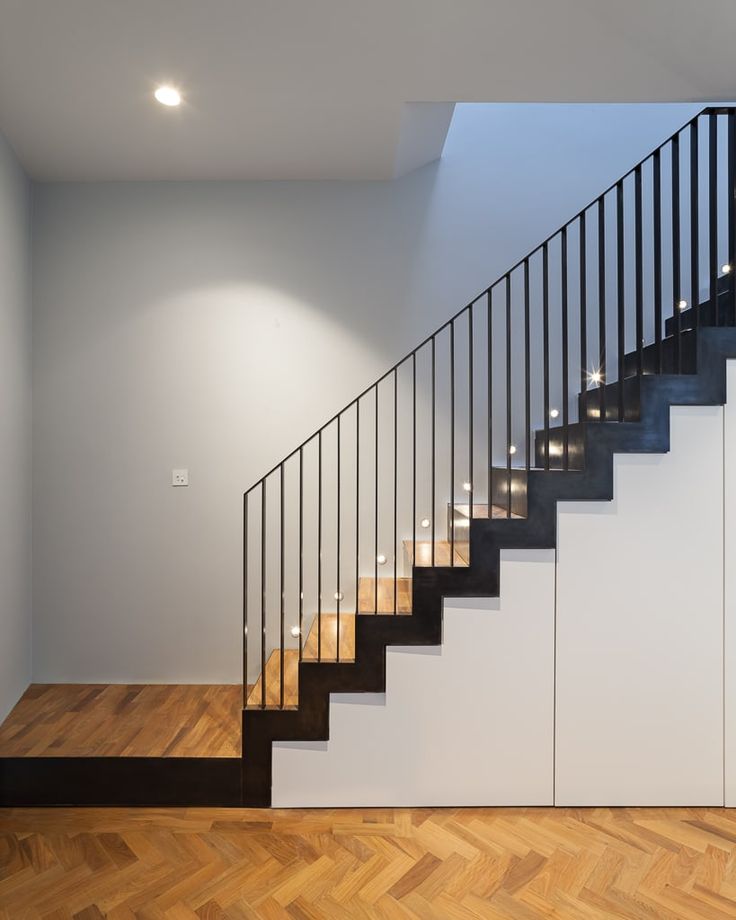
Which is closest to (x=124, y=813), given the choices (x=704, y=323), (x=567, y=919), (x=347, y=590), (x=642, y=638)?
(x=347, y=590)

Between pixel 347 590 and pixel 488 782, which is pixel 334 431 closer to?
pixel 347 590

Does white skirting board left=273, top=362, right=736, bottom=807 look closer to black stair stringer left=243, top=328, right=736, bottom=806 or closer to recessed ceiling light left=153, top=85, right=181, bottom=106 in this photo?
black stair stringer left=243, top=328, right=736, bottom=806

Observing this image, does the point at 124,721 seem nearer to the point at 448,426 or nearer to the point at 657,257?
the point at 448,426

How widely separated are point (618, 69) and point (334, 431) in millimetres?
2210

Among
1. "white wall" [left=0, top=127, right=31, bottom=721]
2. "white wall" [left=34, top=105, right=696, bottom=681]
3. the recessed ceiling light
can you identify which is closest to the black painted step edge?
"white wall" [left=0, top=127, right=31, bottom=721]

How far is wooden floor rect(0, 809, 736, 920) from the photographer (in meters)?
2.14

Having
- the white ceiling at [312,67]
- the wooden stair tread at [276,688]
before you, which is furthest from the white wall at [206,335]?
the wooden stair tread at [276,688]

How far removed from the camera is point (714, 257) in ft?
9.12

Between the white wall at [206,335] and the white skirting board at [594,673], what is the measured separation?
135 cm

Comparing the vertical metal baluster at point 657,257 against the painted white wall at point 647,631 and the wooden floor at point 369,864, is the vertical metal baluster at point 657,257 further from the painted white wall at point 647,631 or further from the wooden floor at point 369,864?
the wooden floor at point 369,864

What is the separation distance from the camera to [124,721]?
3.08m

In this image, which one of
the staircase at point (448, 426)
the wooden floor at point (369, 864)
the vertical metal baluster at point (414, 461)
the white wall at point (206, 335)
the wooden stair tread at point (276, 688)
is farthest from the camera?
the white wall at point (206, 335)

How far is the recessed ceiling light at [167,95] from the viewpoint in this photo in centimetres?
276

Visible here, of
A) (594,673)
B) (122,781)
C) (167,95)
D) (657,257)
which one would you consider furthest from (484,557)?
(167,95)
